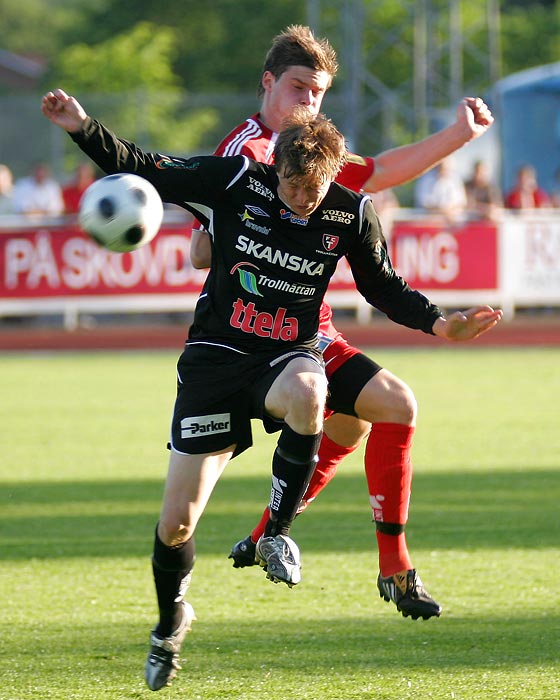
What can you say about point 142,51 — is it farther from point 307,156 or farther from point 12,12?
point 12,12

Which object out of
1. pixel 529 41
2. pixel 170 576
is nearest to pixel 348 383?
pixel 170 576

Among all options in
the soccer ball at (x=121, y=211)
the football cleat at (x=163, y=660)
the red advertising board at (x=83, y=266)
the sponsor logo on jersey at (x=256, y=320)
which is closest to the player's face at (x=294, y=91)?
the soccer ball at (x=121, y=211)

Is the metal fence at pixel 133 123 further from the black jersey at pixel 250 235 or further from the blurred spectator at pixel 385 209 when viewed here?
the black jersey at pixel 250 235

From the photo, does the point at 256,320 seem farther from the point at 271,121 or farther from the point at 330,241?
the point at 271,121

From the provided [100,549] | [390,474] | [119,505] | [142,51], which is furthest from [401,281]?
[142,51]

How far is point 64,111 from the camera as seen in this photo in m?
4.91

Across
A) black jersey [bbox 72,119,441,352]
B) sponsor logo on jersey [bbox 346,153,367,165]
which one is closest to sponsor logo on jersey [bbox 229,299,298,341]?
black jersey [bbox 72,119,441,352]

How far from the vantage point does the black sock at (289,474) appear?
488cm

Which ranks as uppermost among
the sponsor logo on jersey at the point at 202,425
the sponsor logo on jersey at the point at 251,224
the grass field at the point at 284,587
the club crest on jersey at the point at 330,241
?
the sponsor logo on jersey at the point at 251,224

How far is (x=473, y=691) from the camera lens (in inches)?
181

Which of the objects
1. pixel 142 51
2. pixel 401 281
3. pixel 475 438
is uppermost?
pixel 142 51

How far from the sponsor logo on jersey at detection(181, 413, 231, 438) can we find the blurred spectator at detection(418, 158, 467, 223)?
47.0 feet

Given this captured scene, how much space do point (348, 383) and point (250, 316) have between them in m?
0.50

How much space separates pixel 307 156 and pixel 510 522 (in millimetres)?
3505
